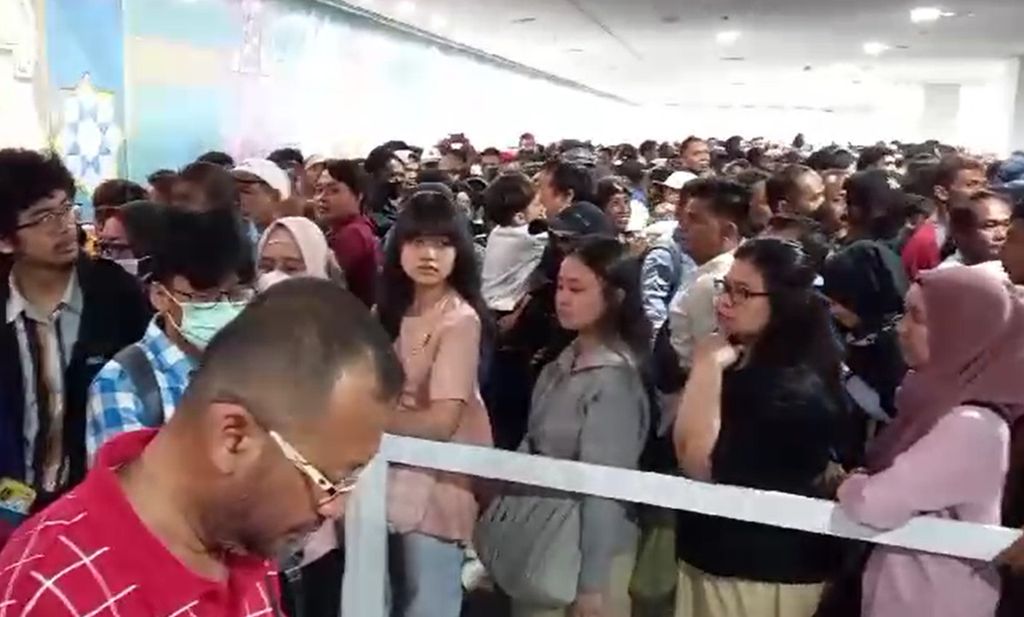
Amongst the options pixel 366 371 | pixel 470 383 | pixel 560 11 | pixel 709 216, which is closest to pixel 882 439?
pixel 470 383

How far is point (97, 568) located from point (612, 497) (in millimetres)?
1751

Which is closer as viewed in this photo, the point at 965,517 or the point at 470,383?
the point at 965,517

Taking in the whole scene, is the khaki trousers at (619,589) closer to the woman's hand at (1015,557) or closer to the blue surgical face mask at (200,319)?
the woman's hand at (1015,557)

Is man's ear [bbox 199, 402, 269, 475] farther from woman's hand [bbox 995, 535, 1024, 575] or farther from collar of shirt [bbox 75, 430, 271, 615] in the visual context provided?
woman's hand [bbox 995, 535, 1024, 575]

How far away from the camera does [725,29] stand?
548 inches

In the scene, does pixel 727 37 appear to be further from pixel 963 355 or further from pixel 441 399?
pixel 963 355

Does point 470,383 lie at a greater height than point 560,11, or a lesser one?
lesser

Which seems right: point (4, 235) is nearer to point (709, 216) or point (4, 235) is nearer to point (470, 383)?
point (470, 383)

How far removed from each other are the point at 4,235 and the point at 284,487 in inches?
78.0

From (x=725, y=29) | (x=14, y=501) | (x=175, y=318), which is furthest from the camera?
(x=725, y=29)

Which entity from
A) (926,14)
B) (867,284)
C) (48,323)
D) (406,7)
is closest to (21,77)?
(48,323)

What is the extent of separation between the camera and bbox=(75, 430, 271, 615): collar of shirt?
118 centimetres

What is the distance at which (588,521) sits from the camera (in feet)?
9.73

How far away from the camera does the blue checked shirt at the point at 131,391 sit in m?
2.24
